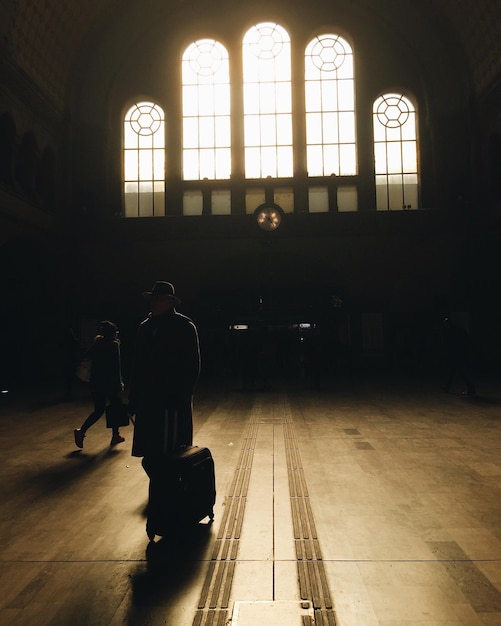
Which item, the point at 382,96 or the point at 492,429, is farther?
the point at 382,96

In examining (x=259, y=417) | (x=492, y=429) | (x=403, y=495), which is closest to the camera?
(x=403, y=495)

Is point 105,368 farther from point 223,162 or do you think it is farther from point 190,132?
point 190,132

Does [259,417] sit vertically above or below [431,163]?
below

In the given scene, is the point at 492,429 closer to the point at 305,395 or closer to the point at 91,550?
the point at 305,395

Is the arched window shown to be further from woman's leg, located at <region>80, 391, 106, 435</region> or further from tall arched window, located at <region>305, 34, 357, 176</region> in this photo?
woman's leg, located at <region>80, 391, 106, 435</region>

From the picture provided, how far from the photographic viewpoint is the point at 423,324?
16.6 meters

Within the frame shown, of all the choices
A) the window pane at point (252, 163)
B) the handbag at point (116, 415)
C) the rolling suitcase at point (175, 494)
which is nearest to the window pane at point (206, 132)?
the window pane at point (252, 163)

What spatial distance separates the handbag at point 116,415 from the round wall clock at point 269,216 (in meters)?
11.9

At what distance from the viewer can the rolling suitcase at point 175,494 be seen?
3.20 m

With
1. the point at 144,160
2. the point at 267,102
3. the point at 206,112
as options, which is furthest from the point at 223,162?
the point at 144,160

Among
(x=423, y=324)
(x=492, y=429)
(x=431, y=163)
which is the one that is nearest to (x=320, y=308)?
(x=423, y=324)

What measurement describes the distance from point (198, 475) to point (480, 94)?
705 inches

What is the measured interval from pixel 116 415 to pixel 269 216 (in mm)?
12200

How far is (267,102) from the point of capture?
60.2ft
